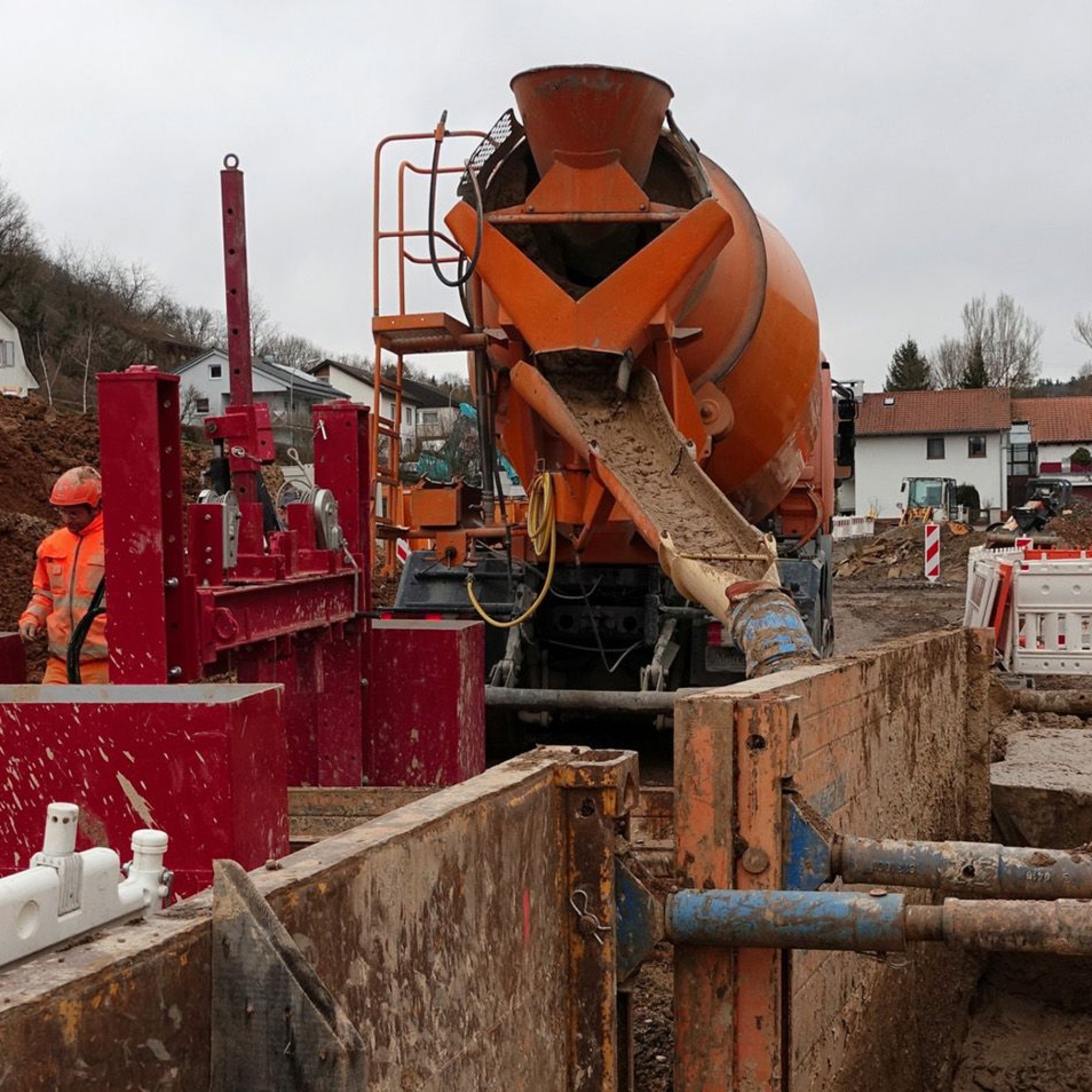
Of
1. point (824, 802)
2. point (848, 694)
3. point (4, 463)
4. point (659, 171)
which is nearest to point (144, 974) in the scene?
point (824, 802)

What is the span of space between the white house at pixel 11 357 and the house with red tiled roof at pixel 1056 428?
4394 centimetres

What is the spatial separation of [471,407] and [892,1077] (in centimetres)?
438

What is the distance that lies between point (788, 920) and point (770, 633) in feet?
6.46

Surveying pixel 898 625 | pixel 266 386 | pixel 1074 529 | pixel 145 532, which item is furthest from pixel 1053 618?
pixel 266 386

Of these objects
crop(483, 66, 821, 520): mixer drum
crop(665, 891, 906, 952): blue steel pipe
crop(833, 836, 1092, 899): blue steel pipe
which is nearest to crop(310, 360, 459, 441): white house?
crop(483, 66, 821, 520): mixer drum

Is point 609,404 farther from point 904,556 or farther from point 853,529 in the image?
point 853,529

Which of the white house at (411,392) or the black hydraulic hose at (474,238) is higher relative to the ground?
the white house at (411,392)

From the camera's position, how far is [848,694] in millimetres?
3727

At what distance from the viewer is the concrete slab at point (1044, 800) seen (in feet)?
18.8

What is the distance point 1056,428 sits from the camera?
65.8 metres

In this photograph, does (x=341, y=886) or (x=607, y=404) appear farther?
(x=607, y=404)

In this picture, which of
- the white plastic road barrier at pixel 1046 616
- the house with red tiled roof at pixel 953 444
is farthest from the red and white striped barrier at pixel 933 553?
the house with red tiled roof at pixel 953 444

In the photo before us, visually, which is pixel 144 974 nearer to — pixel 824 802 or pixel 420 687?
pixel 824 802

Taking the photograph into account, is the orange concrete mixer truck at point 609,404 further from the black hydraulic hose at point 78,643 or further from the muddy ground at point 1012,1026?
the black hydraulic hose at point 78,643
